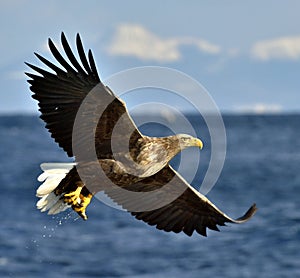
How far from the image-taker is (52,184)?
11.4m

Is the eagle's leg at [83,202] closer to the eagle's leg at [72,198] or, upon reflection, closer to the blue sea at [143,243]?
the eagle's leg at [72,198]

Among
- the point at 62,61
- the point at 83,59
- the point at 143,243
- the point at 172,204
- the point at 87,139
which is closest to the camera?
the point at 83,59

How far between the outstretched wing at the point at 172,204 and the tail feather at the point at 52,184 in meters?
0.89

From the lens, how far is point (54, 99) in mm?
10867

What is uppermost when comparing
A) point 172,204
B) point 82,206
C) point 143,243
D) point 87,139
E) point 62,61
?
point 143,243

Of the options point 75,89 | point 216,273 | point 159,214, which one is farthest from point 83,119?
point 216,273

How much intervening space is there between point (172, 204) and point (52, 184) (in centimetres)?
190

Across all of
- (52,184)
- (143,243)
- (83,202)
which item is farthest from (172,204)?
Result: (143,243)

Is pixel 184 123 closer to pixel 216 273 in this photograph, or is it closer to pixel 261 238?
pixel 216 273

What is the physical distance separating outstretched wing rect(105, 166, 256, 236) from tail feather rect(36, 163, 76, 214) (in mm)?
886

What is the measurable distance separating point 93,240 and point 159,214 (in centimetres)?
1941

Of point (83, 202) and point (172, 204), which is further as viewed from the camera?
point (172, 204)

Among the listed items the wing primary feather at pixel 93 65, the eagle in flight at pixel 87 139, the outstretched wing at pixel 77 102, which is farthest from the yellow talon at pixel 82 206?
the wing primary feather at pixel 93 65

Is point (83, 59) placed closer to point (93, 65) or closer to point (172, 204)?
point (93, 65)
